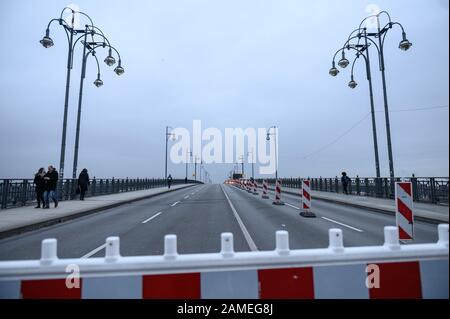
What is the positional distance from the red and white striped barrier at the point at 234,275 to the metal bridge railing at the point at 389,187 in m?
7.18

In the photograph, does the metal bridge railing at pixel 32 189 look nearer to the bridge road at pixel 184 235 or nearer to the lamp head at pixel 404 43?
the bridge road at pixel 184 235

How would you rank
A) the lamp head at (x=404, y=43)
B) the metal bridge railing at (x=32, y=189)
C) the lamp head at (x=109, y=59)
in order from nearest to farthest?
1. the metal bridge railing at (x=32, y=189)
2. the lamp head at (x=404, y=43)
3. the lamp head at (x=109, y=59)

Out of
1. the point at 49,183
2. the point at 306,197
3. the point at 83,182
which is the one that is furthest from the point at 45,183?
the point at 306,197

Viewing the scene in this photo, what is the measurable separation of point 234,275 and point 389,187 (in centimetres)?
2146

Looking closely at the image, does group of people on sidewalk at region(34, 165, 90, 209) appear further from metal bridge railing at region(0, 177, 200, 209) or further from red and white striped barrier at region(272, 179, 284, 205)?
red and white striped barrier at region(272, 179, 284, 205)

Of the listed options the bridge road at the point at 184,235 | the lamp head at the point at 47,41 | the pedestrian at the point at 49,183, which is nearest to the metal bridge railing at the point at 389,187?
the bridge road at the point at 184,235

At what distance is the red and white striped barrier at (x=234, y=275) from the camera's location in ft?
7.29

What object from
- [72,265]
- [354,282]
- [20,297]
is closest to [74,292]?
[72,265]

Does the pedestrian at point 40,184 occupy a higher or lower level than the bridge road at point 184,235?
higher

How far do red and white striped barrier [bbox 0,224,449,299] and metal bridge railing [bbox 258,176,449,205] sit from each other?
7.18 meters

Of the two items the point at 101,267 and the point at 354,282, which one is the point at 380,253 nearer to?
the point at 354,282

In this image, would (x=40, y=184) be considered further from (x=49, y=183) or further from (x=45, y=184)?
(x=49, y=183)

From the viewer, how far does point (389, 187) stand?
66.7 feet

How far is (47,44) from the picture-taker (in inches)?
609
